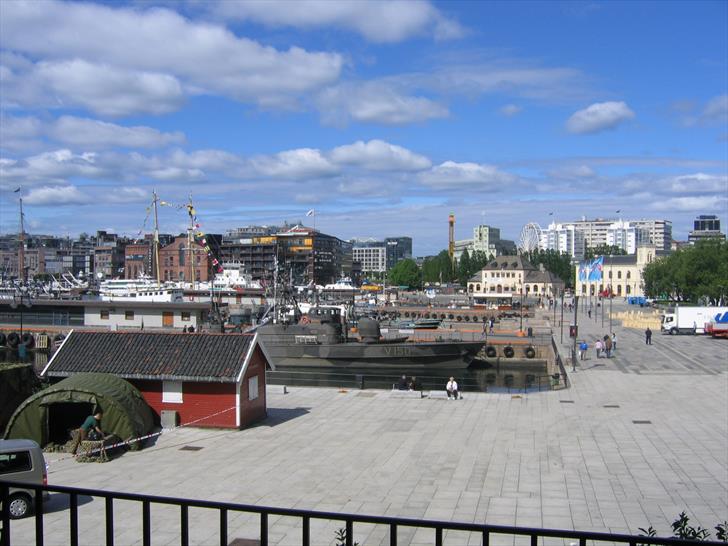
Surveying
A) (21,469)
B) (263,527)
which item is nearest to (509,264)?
(21,469)

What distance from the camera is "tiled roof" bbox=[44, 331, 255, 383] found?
22.2 metres

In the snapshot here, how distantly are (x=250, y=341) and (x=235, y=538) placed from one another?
11.2 metres

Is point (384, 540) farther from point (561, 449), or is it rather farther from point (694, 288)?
point (694, 288)

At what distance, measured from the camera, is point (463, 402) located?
2761cm

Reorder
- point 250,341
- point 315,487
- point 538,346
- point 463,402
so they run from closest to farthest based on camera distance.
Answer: point 315,487
point 250,341
point 463,402
point 538,346

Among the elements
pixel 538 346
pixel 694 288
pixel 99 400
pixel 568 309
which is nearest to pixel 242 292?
pixel 568 309

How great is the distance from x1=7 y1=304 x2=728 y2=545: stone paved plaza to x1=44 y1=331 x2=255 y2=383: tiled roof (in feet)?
6.21

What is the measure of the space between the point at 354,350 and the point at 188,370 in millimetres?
25100

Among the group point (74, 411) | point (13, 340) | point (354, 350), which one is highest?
point (74, 411)

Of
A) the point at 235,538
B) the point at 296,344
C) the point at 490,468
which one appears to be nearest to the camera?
the point at 235,538

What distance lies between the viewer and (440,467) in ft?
57.7

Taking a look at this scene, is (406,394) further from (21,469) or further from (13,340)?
(13,340)

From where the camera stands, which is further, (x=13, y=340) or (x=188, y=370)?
(x=13, y=340)

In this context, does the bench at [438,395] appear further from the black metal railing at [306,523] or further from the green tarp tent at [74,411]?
the black metal railing at [306,523]
